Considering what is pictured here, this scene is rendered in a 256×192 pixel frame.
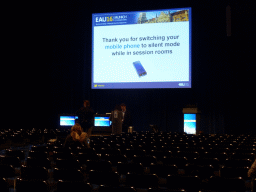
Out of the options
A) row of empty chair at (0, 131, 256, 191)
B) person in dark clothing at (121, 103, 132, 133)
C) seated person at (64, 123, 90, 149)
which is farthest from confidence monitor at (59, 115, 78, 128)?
row of empty chair at (0, 131, 256, 191)

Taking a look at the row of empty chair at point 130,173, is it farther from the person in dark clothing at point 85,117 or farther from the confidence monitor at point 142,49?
the confidence monitor at point 142,49

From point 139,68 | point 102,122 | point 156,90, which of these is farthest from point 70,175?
point 156,90

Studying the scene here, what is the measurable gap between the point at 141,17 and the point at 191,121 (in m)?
5.07

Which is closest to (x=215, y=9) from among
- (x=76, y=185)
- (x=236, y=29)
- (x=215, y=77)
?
(x=236, y=29)

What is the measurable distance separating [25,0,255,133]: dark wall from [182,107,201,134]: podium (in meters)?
2.87

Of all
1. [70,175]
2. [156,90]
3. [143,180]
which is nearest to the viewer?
[143,180]

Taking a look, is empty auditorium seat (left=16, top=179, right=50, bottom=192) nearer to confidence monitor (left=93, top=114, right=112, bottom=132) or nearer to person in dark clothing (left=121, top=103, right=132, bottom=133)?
person in dark clothing (left=121, top=103, right=132, bottom=133)

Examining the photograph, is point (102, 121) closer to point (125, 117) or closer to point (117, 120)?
point (125, 117)

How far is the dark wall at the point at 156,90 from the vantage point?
16.5 metres

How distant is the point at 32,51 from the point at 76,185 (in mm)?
14575

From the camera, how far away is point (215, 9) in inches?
650

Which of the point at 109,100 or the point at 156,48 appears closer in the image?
the point at 156,48

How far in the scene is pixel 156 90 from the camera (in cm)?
1741

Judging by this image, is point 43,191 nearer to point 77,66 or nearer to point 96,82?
point 96,82
